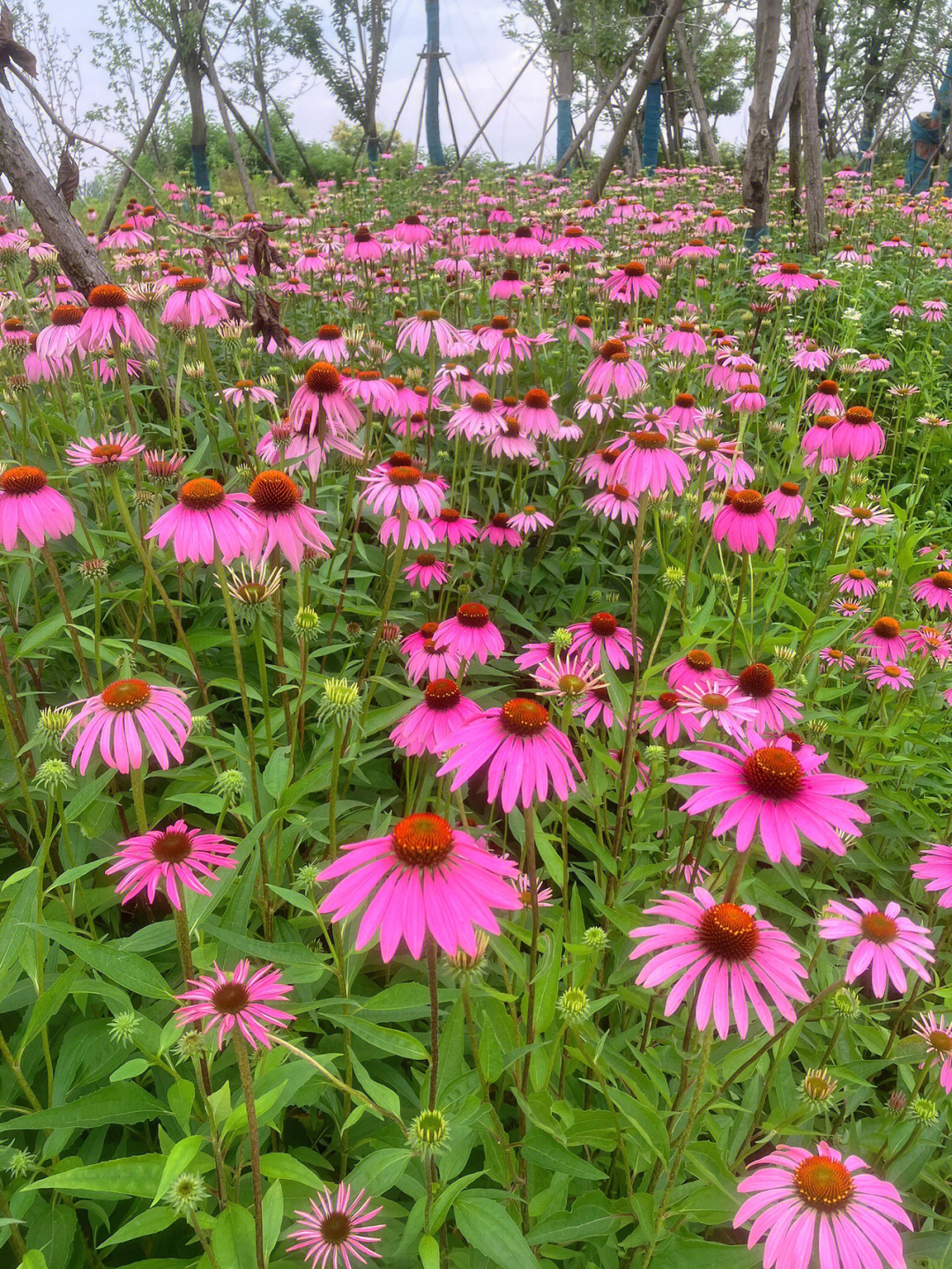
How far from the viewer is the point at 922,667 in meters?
2.13

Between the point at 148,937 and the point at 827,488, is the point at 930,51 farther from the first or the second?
the point at 148,937

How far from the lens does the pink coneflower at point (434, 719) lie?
138 cm

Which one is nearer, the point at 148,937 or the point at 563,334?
the point at 148,937

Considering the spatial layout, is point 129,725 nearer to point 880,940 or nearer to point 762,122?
point 880,940

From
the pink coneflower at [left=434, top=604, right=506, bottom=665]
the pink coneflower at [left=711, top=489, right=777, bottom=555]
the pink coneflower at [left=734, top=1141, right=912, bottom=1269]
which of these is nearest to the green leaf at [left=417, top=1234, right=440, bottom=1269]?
the pink coneflower at [left=734, top=1141, right=912, bottom=1269]

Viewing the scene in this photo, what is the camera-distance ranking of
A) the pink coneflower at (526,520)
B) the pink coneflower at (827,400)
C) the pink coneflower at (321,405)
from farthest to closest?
the pink coneflower at (827,400)
the pink coneflower at (526,520)
the pink coneflower at (321,405)

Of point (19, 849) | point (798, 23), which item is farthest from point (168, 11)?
point (19, 849)

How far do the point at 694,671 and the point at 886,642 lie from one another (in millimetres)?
804

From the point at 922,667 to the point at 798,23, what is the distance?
22.2 feet

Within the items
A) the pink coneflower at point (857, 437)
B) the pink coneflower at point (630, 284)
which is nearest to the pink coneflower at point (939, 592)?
the pink coneflower at point (857, 437)

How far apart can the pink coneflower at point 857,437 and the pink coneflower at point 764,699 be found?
1.09 meters

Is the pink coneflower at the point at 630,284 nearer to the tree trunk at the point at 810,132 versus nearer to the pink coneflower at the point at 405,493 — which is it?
the pink coneflower at the point at 405,493

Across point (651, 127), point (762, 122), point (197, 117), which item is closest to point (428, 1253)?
point (762, 122)

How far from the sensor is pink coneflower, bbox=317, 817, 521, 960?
77 centimetres
